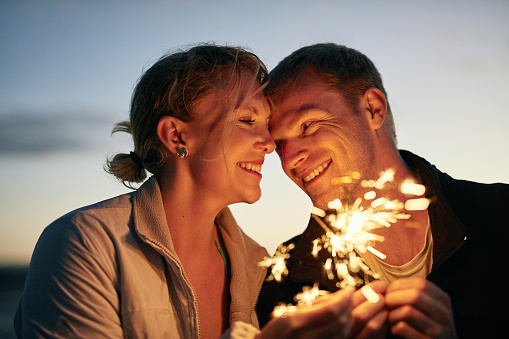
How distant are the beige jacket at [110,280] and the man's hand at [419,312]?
1.15 m

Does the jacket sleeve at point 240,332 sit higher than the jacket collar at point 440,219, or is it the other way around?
the jacket collar at point 440,219

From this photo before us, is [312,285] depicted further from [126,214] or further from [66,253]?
[66,253]

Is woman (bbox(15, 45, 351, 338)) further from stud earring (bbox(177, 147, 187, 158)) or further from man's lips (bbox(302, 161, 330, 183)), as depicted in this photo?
man's lips (bbox(302, 161, 330, 183))

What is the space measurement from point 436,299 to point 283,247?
166 centimetres

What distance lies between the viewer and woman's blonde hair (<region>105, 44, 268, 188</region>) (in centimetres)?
307

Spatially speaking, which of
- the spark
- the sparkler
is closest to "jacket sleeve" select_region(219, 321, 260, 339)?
the sparkler

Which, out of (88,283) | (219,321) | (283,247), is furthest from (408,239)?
(88,283)

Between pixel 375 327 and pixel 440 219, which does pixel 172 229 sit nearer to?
pixel 375 327

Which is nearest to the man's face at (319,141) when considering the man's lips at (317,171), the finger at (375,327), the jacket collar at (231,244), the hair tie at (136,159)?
the man's lips at (317,171)

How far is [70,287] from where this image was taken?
7.96 feet

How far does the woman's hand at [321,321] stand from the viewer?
1.95 m

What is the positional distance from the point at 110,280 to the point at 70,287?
0.71 feet

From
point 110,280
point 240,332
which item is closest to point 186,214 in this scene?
point 110,280

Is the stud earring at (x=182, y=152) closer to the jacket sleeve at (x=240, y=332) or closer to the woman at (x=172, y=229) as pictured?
the woman at (x=172, y=229)
